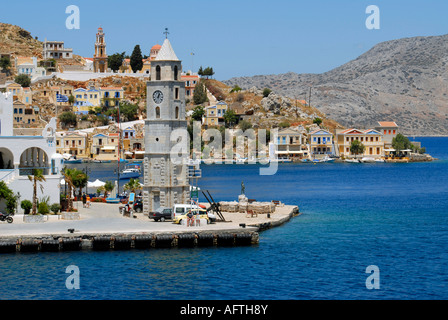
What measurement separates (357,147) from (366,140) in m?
4.10

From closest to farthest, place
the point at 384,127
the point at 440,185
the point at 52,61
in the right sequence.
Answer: the point at 440,185 → the point at 384,127 → the point at 52,61

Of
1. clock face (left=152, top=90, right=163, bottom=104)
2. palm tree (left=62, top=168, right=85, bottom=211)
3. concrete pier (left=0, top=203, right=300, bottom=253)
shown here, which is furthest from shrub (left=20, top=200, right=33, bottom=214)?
clock face (left=152, top=90, right=163, bottom=104)

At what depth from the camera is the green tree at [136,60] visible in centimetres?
17575

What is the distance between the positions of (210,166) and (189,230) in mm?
96913

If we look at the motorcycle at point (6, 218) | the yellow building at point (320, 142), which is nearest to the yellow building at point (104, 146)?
the yellow building at point (320, 142)

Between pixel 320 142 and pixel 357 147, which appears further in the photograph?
pixel 320 142

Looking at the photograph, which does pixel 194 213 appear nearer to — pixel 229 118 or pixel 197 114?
pixel 197 114

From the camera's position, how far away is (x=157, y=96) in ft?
158

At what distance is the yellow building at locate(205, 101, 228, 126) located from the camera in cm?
16575

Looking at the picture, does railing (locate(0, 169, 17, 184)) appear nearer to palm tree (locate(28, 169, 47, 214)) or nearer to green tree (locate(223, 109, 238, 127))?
palm tree (locate(28, 169, 47, 214))

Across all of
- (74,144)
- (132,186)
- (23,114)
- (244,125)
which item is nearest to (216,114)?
(244,125)

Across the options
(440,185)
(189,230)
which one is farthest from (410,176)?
(189,230)
